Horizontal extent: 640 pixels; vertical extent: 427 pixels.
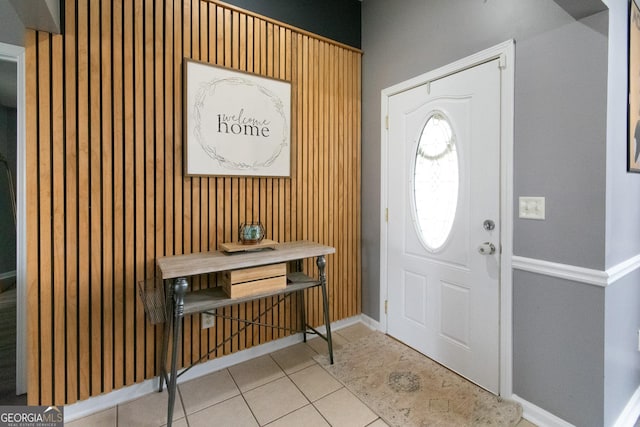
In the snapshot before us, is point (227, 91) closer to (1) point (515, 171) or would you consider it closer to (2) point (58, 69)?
(2) point (58, 69)

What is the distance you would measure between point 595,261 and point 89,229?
9.44ft

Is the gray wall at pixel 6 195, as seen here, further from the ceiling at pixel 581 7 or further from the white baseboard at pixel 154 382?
the ceiling at pixel 581 7

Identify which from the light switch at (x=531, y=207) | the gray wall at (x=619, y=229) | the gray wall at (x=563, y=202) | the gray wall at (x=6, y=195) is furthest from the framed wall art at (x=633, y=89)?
the gray wall at (x=6, y=195)

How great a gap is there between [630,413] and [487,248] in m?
1.26

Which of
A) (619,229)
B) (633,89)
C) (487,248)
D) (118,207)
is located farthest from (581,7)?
(118,207)

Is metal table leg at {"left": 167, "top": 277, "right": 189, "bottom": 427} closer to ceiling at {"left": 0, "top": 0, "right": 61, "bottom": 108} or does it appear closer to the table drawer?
the table drawer

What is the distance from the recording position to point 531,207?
5.90 feet

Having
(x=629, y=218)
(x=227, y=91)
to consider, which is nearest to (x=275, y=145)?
(x=227, y=91)

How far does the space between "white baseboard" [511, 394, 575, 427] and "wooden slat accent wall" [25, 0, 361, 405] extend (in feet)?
5.98

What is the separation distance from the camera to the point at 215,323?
2.32m

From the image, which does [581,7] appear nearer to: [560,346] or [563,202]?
[563,202]

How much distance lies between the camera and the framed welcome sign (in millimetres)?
2152

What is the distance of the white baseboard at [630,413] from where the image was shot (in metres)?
1.73

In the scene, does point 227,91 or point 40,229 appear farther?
point 227,91
